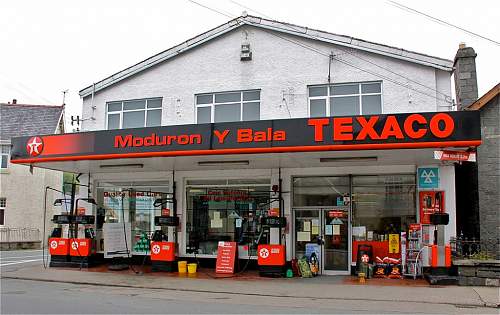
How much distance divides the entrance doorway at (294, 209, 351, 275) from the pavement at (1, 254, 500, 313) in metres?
0.78

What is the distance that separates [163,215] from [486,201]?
33.2ft

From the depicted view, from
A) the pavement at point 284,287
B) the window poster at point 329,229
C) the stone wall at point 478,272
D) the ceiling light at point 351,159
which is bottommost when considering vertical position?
the pavement at point 284,287

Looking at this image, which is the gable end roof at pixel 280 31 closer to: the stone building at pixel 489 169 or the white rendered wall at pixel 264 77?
the white rendered wall at pixel 264 77

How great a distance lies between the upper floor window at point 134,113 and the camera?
19984 millimetres

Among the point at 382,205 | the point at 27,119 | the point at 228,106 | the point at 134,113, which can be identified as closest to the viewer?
the point at 382,205

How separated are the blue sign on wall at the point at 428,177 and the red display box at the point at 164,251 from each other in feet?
26.6

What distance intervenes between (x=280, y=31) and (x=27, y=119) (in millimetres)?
22290

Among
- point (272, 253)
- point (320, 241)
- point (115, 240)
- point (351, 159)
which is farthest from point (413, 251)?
point (115, 240)

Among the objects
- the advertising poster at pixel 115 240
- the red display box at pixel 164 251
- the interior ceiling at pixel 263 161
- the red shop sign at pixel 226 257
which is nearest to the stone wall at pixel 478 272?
the interior ceiling at pixel 263 161

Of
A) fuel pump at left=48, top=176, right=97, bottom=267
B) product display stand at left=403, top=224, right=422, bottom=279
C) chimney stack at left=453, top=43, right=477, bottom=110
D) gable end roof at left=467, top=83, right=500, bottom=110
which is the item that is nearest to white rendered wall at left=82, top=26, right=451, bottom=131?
gable end roof at left=467, top=83, right=500, bottom=110

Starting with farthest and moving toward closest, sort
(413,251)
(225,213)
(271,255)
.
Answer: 1. (225,213)
2. (271,255)
3. (413,251)

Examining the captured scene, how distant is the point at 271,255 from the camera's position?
53.4 feet

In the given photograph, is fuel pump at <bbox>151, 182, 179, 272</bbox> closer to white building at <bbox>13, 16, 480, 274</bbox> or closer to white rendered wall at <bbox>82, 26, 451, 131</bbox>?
white building at <bbox>13, 16, 480, 274</bbox>

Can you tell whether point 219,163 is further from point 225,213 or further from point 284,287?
point 284,287
